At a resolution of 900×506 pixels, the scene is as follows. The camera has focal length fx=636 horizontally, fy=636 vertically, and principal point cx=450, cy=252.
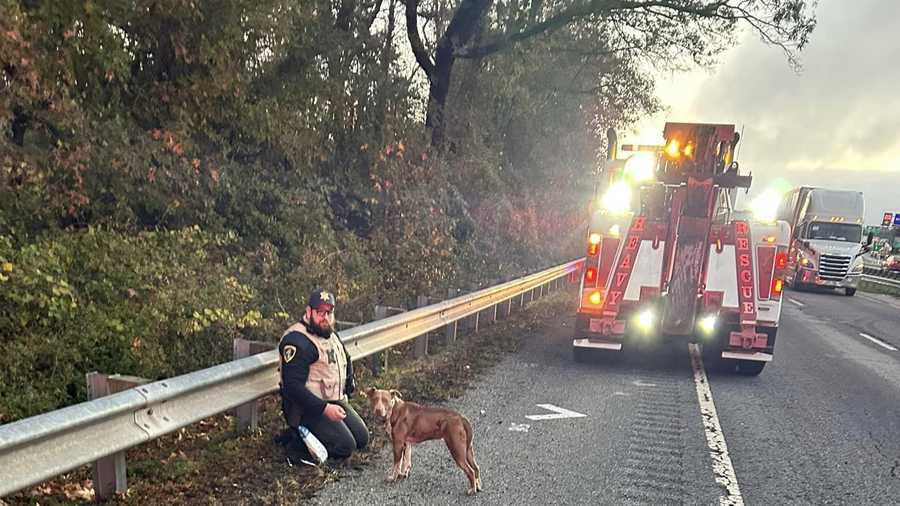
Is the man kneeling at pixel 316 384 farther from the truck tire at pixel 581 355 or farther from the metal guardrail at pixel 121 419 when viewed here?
the truck tire at pixel 581 355

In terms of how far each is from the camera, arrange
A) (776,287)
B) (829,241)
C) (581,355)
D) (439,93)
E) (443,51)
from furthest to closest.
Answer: (829,241)
(439,93)
(443,51)
(581,355)
(776,287)

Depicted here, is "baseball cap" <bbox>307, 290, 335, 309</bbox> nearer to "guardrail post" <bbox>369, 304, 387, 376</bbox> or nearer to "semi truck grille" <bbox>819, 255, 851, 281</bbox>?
"guardrail post" <bbox>369, 304, 387, 376</bbox>

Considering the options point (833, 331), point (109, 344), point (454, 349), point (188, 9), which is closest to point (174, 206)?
point (188, 9)

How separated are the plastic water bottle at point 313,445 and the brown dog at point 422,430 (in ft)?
1.51

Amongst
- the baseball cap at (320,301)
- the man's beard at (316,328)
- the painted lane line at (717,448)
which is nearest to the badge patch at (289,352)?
the man's beard at (316,328)

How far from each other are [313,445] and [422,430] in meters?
0.76

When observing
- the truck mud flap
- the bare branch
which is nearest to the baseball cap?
the truck mud flap

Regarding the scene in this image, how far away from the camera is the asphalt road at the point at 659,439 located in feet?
14.0

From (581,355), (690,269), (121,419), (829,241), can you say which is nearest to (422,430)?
(121,419)

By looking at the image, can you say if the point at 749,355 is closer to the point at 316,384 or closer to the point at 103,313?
the point at 316,384

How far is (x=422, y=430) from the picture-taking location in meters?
4.17

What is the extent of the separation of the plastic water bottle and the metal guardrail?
1.54 feet

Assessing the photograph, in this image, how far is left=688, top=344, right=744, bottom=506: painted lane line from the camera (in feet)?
14.2

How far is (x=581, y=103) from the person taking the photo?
27.2m
